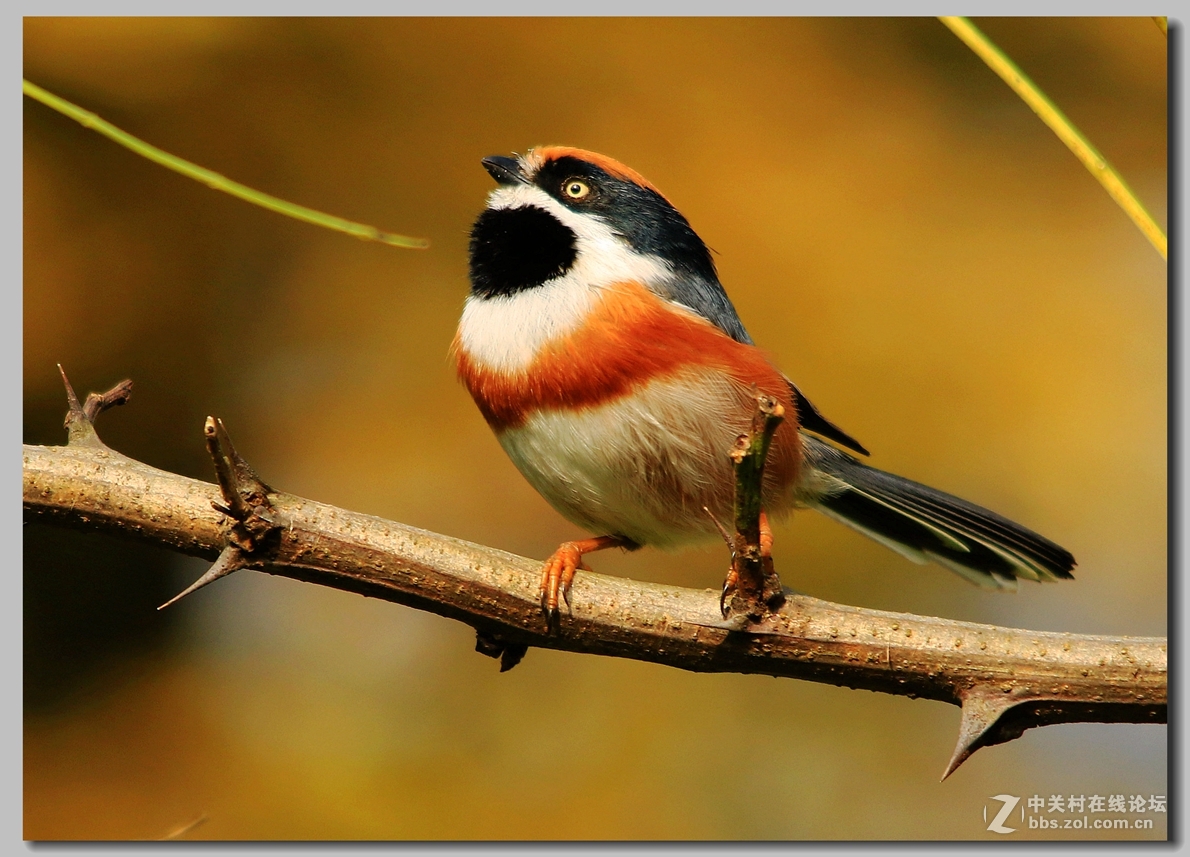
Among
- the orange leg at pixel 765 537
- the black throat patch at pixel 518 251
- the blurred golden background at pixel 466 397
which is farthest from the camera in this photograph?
the blurred golden background at pixel 466 397

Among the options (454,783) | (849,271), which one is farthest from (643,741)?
(849,271)

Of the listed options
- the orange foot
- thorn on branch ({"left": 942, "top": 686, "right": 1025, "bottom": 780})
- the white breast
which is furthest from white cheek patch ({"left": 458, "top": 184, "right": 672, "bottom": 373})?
thorn on branch ({"left": 942, "top": 686, "right": 1025, "bottom": 780})

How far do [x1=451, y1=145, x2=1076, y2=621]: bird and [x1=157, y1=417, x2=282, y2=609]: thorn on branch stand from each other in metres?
0.58

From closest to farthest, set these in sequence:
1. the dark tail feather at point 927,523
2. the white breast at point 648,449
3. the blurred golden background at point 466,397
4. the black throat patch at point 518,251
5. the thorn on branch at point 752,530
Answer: the thorn on branch at point 752,530 < the white breast at point 648,449 < the black throat patch at point 518,251 < the dark tail feather at point 927,523 < the blurred golden background at point 466,397

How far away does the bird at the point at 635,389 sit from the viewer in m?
2.45

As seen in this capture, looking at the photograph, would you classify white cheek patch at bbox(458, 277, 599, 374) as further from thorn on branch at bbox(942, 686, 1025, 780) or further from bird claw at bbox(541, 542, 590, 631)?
thorn on branch at bbox(942, 686, 1025, 780)

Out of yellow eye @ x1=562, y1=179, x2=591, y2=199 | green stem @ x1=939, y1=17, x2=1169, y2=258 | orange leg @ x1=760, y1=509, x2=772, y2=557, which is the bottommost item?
orange leg @ x1=760, y1=509, x2=772, y2=557

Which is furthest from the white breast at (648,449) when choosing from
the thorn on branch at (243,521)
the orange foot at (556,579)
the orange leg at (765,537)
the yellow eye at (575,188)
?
the thorn on branch at (243,521)

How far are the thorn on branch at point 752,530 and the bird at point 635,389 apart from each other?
0.37 m

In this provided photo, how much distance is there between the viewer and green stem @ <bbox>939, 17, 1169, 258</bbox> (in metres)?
1.79

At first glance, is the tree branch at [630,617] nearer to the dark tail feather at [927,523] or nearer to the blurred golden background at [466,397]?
the dark tail feather at [927,523]

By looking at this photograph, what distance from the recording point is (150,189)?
138 inches

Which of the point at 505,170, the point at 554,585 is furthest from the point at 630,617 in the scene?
the point at 505,170

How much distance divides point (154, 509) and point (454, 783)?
1.63m
